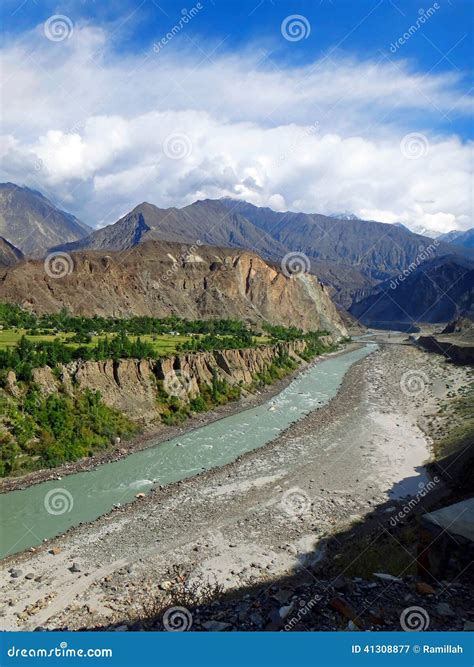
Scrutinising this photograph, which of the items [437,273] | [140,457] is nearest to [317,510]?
[140,457]

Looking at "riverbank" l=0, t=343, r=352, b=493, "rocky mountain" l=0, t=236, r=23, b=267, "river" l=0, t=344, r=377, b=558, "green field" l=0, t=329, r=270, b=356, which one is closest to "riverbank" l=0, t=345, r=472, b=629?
"river" l=0, t=344, r=377, b=558

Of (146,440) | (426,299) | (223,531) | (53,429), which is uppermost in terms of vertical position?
(53,429)

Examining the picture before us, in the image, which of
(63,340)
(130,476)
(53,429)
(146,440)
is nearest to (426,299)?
(63,340)

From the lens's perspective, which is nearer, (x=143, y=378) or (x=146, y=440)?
(x=146, y=440)

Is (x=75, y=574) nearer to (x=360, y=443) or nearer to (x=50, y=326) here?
(x=360, y=443)

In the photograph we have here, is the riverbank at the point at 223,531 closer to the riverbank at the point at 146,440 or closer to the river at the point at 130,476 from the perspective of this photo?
the river at the point at 130,476

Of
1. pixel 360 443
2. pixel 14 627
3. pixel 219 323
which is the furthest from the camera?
pixel 219 323

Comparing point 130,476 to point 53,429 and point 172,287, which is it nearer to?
point 53,429

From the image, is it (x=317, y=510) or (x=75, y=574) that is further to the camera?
(x=317, y=510)
